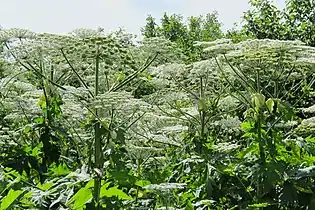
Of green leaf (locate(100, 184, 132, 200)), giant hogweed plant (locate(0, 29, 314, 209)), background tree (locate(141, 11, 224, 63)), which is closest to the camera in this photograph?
green leaf (locate(100, 184, 132, 200))

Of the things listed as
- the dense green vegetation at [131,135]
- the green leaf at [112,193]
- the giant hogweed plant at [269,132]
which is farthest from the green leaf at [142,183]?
the giant hogweed plant at [269,132]

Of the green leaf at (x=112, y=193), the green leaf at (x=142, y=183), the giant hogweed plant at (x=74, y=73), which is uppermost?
the giant hogweed plant at (x=74, y=73)

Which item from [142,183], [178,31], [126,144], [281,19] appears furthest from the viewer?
[178,31]

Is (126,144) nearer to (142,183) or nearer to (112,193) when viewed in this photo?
(142,183)

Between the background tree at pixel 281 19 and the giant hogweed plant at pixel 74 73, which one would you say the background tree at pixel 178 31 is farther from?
the giant hogweed plant at pixel 74 73

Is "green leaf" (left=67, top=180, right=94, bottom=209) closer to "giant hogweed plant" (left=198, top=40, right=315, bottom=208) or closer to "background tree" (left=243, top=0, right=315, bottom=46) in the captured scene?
"giant hogweed plant" (left=198, top=40, right=315, bottom=208)

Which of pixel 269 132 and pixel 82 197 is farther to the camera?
pixel 269 132

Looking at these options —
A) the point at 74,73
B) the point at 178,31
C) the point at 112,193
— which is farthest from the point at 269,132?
the point at 178,31

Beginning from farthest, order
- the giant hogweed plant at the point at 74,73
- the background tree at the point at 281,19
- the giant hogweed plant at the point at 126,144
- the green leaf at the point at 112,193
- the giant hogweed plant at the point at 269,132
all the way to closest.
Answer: the background tree at the point at 281,19
the giant hogweed plant at the point at 269,132
the giant hogweed plant at the point at 74,73
the giant hogweed plant at the point at 126,144
the green leaf at the point at 112,193

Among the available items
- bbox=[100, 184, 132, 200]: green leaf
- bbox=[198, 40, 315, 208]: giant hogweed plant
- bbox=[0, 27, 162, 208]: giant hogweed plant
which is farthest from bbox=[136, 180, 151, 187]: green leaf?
bbox=[198, 40, 315, 208]: giant hogweed plant

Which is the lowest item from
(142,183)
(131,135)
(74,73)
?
(142,183)

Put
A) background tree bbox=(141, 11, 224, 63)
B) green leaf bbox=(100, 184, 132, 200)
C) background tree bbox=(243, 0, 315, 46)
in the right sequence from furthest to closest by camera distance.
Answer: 1. background tree bbox=(141, 11, 224, 63)
2. background tree bbox=(243, 0, 315, 46)
3. green leaf bbox=(100, 184, 132, 200)

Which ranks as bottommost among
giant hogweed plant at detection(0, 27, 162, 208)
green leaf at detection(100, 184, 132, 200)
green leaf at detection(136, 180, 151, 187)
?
green leaf at detection(136, 180, 151, 187)

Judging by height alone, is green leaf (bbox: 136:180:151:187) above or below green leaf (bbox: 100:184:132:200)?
below
